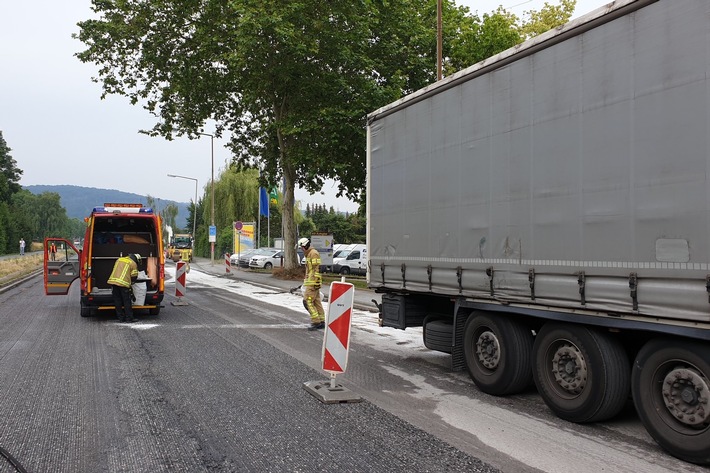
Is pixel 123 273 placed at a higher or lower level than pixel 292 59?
lower

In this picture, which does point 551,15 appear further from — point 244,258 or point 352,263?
point 244,258

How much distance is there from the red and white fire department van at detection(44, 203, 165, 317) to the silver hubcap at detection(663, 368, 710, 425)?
10.8 meters

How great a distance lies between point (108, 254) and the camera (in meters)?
14.3

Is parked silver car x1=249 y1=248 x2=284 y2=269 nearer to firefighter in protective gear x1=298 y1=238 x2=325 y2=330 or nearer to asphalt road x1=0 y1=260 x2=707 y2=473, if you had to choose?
firefighter in protective gear x1=298 y1=238 x2=325 y2=330

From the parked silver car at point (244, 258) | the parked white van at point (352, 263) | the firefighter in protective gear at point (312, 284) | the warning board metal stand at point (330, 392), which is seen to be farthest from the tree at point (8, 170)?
the warning board metal stand at point (330, 392)

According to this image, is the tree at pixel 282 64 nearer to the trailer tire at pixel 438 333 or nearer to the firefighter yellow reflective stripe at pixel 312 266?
the firefighter yellow reflective stripe at pixel 312 266

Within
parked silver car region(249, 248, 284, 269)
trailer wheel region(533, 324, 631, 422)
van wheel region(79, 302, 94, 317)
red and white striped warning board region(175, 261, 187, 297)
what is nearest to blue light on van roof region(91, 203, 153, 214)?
van wheel region(79, 302, 94, 317)

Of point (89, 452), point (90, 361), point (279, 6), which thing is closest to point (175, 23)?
point (279, 6)

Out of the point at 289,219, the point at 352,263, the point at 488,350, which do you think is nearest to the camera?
the point at 488,350

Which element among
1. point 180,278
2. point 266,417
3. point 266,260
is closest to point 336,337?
point 266,417

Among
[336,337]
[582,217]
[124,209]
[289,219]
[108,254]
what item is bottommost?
[336,337]

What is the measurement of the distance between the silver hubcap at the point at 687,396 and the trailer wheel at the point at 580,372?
0.51 meters

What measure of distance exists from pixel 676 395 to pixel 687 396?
0.10m

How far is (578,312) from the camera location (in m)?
5.07
